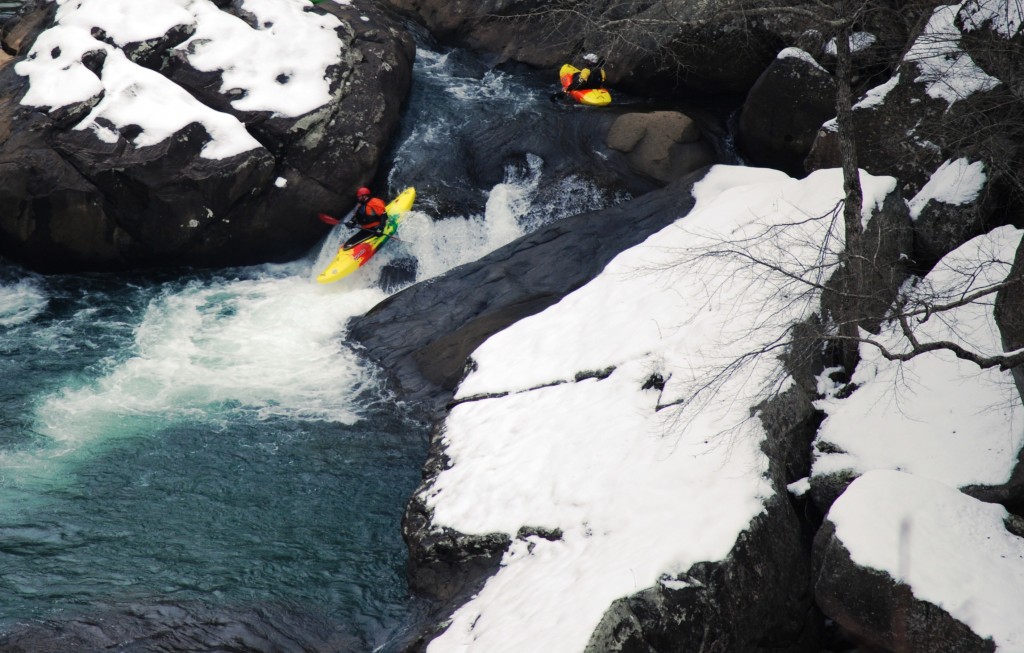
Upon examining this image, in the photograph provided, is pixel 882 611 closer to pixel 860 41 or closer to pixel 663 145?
pixel 663 145

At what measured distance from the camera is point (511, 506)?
277 inches

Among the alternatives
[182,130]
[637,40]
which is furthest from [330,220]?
[637,40]

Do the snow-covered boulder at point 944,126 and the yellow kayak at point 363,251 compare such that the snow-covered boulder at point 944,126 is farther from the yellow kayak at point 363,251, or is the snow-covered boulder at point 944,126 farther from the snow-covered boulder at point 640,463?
the yellow kayak at point 363,251

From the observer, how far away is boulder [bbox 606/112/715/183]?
1230cm

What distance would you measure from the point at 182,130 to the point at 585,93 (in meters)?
5.80

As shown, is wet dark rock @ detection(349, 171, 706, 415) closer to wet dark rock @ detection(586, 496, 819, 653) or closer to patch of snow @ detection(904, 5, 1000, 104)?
patch of snow @ detection(904, 5, 1000, 104)

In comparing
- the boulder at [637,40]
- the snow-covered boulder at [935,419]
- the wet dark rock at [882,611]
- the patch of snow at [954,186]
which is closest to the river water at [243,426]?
the boulder at [637,40]

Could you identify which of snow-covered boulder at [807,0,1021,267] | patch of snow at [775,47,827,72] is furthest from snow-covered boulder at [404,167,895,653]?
patch of snow at [775,47,827,72]

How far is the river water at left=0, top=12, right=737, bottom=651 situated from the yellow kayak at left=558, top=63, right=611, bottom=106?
0.28 m

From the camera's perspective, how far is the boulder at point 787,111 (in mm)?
11805

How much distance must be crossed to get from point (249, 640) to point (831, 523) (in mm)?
4191

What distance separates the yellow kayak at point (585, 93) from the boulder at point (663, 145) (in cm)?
100

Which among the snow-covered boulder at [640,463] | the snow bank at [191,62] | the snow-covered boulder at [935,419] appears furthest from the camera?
the snow bank at [191,62]

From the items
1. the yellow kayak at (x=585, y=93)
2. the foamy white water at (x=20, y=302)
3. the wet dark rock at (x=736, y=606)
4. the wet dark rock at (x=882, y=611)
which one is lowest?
the foamy white water at (x=20, y=302)
